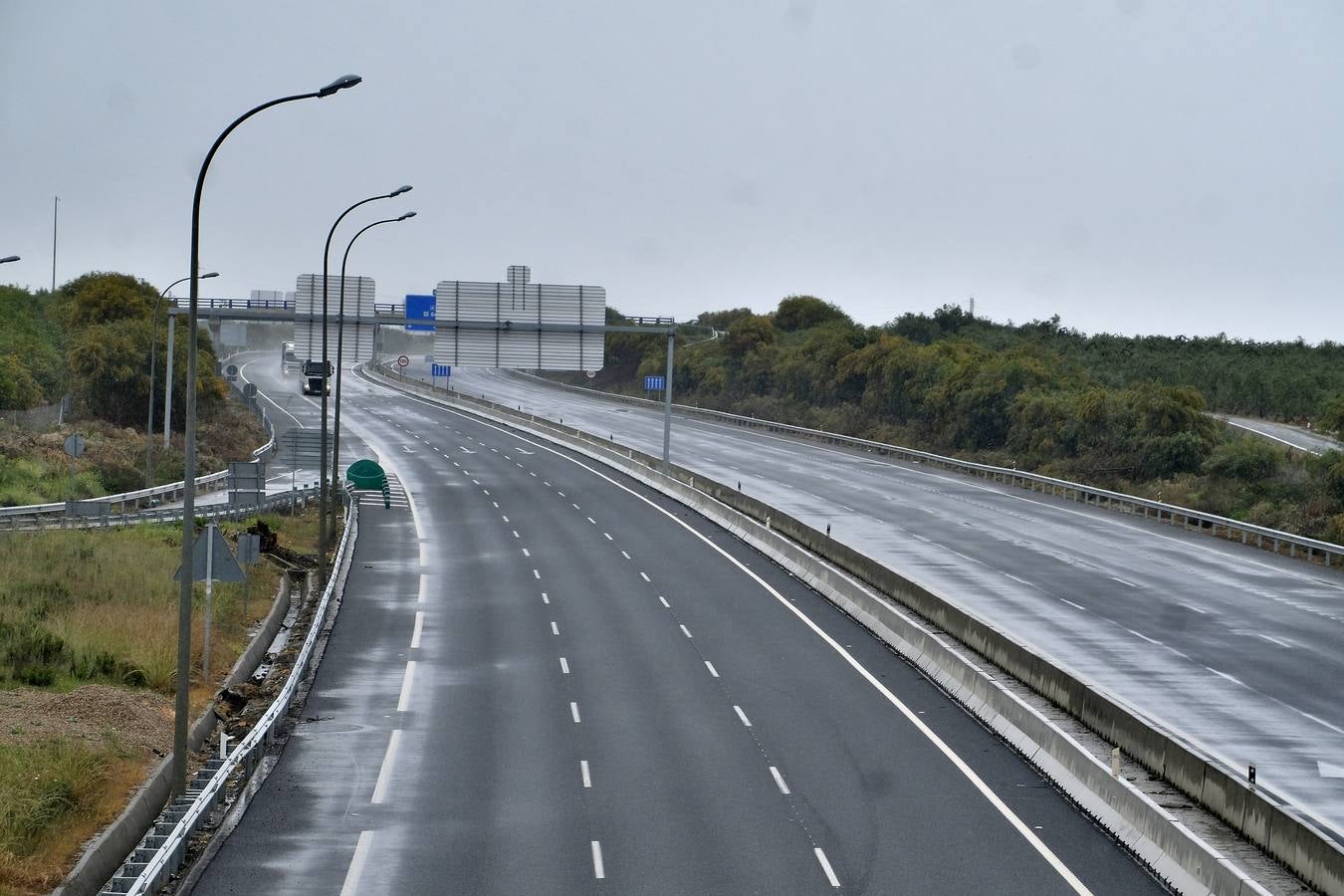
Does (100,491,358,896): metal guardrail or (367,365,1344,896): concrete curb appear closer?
(100,491,358,896): metal guardrail

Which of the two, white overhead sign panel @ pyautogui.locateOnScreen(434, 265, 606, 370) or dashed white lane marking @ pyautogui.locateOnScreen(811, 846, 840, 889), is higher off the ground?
white overhead sign panel @ pyautogui.locateOnScreen(434, 265, 606, 370)

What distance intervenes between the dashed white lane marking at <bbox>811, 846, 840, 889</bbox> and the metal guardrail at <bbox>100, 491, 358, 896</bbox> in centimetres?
798

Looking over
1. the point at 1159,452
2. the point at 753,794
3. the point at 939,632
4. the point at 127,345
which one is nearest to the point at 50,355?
the point at 127,345

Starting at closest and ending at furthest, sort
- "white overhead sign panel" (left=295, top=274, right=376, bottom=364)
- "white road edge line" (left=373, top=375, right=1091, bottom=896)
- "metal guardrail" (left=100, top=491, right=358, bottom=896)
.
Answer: "metal guardrail" (left=100, top=491, right=358, bottom=896)
"white road edge line" (left=373, top=375, right=1091, bottom=896)
"white overhead sign panel" (left=295, top=274, right=376, bottom=364)

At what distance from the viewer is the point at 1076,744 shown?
24.0 metres

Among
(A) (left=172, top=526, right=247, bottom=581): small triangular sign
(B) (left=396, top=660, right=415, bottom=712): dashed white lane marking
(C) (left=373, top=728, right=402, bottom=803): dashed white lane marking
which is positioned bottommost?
(B) (left=396, top=660, right=415, bottom=712): dashed white lane marking

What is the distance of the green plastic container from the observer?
2482 inches

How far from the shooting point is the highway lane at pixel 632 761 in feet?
64.5

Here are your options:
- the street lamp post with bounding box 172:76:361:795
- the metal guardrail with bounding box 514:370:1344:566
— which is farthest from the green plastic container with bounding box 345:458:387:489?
the street lamp post with bounding box 172:76:361:795

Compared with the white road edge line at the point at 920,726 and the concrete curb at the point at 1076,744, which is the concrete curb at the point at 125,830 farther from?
the concrete curb at the point at 1076,744

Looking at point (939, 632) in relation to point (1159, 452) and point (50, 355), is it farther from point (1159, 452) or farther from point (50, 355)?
point (50, 355)

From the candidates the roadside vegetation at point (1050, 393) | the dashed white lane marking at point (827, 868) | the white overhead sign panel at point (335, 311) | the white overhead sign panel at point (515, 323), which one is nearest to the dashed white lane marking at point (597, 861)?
the dashed white lane marking at point (827, 868)

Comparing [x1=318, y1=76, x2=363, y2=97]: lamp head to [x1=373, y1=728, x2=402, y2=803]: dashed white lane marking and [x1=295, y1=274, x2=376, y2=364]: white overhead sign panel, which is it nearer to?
[x1=373, y1=728, x2=402, y2=803]: dashed white lane marking

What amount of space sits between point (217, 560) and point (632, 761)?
29.5ft
